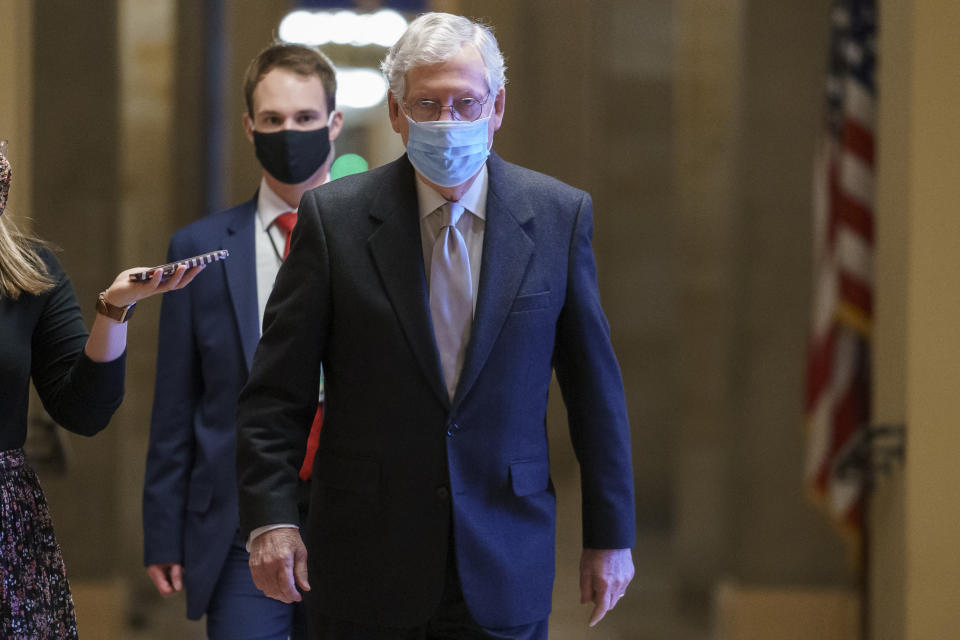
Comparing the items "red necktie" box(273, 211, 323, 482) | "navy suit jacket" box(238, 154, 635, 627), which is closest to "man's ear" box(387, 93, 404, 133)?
"navy suit jacket" box(238, 154, 635, 627)

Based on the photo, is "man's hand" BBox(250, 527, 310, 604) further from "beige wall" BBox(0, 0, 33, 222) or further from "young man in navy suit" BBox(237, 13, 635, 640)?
"beige wall" BBox(0, 0, 33, 222)

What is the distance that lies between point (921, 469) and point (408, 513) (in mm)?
2685

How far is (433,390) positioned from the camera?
9.11ft

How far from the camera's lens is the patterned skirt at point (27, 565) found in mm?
2793

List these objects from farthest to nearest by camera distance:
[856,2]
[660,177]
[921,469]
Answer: [660,177] → [856,2] → [921,469]

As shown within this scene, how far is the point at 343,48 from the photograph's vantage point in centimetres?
809

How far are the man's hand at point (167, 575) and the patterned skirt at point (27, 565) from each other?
786 mm

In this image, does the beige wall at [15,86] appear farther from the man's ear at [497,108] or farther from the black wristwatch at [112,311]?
the man's ear at [497,108]

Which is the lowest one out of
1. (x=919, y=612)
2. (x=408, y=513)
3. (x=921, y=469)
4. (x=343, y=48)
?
(x=919, y=612)

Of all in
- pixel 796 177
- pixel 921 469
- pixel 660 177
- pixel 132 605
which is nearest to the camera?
pixel 921 469

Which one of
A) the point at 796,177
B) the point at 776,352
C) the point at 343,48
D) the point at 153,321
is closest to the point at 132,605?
the point at 153,321

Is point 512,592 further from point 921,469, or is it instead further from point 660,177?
point 660,177

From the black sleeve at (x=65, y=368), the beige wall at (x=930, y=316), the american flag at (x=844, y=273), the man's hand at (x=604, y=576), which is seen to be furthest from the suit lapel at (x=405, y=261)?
the american flag at (x=844, y=273)

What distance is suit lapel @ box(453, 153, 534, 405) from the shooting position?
2.77 meters
